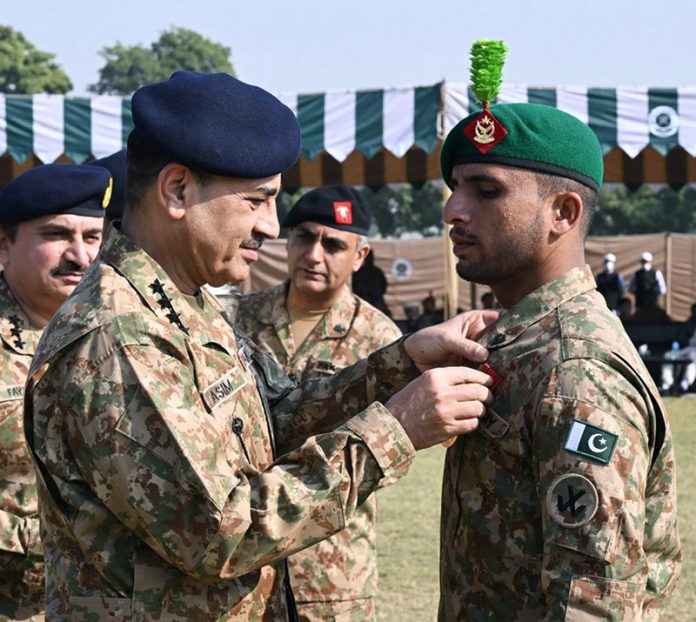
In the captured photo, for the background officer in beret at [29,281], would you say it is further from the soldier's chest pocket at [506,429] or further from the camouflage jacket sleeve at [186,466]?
the soldier's chest pocket at [506,429]

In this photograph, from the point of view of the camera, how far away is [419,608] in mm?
7215

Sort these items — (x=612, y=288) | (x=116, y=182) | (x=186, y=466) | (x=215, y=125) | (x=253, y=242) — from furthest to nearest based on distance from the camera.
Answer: (x=612, y=288), (x=116, y=182), (x=253, y=242), (x=215, y=125), (x=186, y=466)

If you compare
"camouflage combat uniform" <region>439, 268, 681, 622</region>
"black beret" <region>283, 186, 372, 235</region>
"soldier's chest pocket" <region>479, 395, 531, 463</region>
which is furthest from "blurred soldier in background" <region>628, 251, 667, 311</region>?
"soldier's chest pocket" <region>479, 395, 531, 463</region>

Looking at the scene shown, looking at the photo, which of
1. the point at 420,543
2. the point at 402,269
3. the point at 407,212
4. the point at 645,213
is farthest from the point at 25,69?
the point at 420,543

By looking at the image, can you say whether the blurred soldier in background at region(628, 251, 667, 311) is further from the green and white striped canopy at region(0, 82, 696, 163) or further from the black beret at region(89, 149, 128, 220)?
the black beret at region(89, 149, 128, 220)

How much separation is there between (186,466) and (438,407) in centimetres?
65

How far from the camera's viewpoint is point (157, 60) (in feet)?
309

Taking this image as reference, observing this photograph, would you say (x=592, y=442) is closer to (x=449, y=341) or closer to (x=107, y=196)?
(x=449, y=341)

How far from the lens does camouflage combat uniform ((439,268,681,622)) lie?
8.62ft

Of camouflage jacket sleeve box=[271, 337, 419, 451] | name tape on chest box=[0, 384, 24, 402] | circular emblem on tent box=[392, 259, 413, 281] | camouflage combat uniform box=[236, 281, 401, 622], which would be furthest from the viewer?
circular emblem on tent box=[392, 259, 413, 281]

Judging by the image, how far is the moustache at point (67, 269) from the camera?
15.0ft

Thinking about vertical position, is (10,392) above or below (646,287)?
above

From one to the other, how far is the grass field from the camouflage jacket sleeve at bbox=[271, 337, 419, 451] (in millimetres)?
3783

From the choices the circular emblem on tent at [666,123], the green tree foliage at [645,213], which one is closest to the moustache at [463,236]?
the circular emblem on tent at [666,123]
